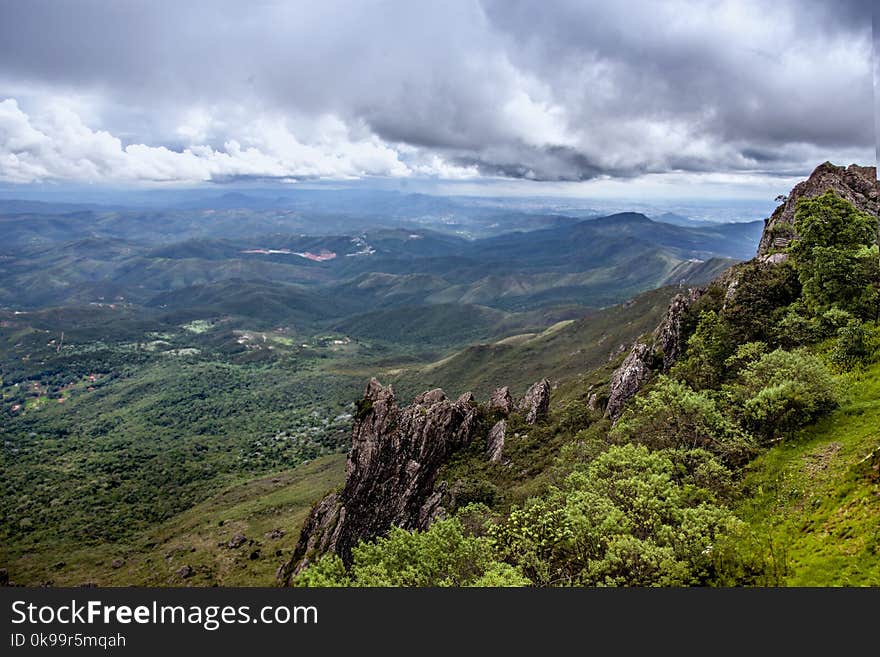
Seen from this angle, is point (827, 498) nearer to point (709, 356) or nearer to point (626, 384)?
point (709, 356)

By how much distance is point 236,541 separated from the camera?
12975 cm

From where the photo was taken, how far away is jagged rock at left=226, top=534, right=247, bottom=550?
421 feet

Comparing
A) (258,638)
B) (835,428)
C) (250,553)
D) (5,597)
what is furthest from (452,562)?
Answer: (250,553)

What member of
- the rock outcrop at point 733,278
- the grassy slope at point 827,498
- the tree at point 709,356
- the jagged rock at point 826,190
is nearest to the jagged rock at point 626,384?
the rock outcrop at point 733,278

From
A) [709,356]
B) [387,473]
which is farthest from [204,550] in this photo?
[709,356]

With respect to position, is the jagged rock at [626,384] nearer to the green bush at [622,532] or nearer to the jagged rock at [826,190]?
the jagged rock at [826,190]

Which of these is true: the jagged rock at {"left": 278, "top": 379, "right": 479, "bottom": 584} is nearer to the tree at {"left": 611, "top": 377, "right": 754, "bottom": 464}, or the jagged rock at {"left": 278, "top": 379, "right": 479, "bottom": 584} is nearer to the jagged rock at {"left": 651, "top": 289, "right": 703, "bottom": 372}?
the tree at {"left": 611, "top": 377, "right": 754, "bottom": 464}

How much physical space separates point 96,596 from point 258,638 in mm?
8090

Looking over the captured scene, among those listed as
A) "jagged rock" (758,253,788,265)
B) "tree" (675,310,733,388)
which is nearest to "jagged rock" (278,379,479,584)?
"tree" (675,310,733,388)

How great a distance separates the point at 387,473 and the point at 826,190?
9138cm

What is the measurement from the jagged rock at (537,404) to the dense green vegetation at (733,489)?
32.1 m

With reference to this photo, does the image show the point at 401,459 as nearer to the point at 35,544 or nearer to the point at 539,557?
the point at 539,557

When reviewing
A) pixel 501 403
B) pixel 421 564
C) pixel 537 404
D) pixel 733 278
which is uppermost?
pixel 733 278

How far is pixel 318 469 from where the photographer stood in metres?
199
